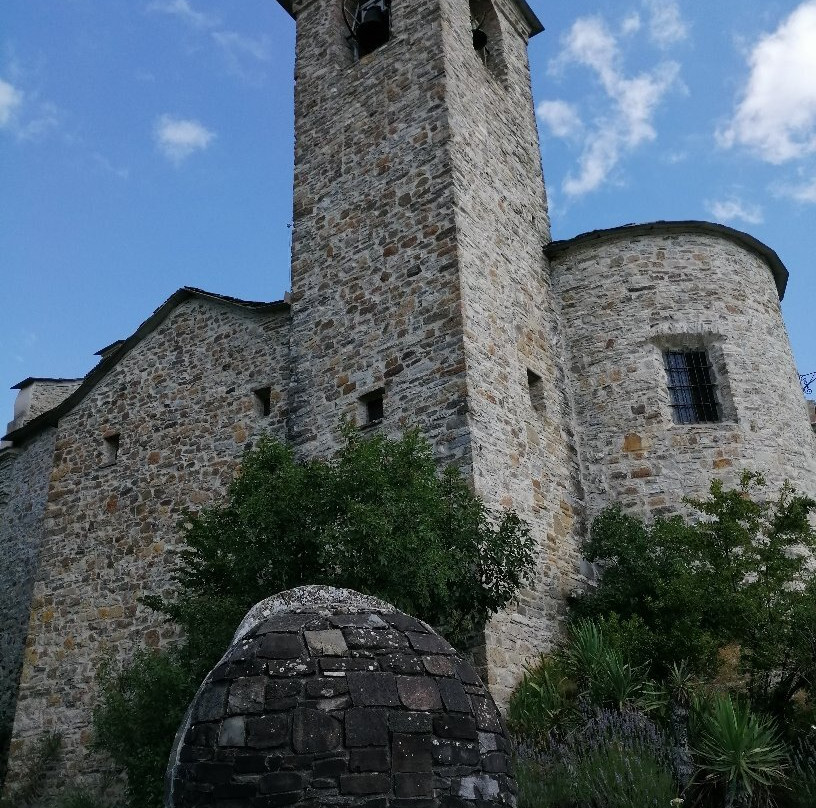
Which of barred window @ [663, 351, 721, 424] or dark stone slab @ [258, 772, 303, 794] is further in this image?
barred window @ [663, 351, 721, 424]

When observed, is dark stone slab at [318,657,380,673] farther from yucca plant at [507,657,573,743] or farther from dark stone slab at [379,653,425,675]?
yucca plant at [507,657,573,743]

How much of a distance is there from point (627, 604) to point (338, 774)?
23.4 feet

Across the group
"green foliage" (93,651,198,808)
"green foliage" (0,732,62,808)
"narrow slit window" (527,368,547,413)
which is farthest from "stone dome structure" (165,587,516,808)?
"green foliage" (0,732,62,808)

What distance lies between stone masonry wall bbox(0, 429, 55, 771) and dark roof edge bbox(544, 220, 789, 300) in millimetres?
10074

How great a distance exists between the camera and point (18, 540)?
17.2 meters

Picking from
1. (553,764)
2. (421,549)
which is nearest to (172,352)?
(421,549)

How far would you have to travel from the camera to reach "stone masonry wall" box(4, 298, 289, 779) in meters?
13.5

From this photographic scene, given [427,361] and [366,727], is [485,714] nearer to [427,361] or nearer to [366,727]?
[366,727]

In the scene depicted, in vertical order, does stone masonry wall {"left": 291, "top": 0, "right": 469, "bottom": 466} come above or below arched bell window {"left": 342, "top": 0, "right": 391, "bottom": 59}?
below

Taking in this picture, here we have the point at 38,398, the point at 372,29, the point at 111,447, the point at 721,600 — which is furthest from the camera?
the point at 38,398

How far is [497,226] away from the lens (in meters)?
13.3

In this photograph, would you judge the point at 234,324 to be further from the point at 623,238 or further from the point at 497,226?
the point at 623,238

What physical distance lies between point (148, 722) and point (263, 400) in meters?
5.88

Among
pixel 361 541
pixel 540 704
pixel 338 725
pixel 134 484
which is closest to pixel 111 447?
pixel 134 484
